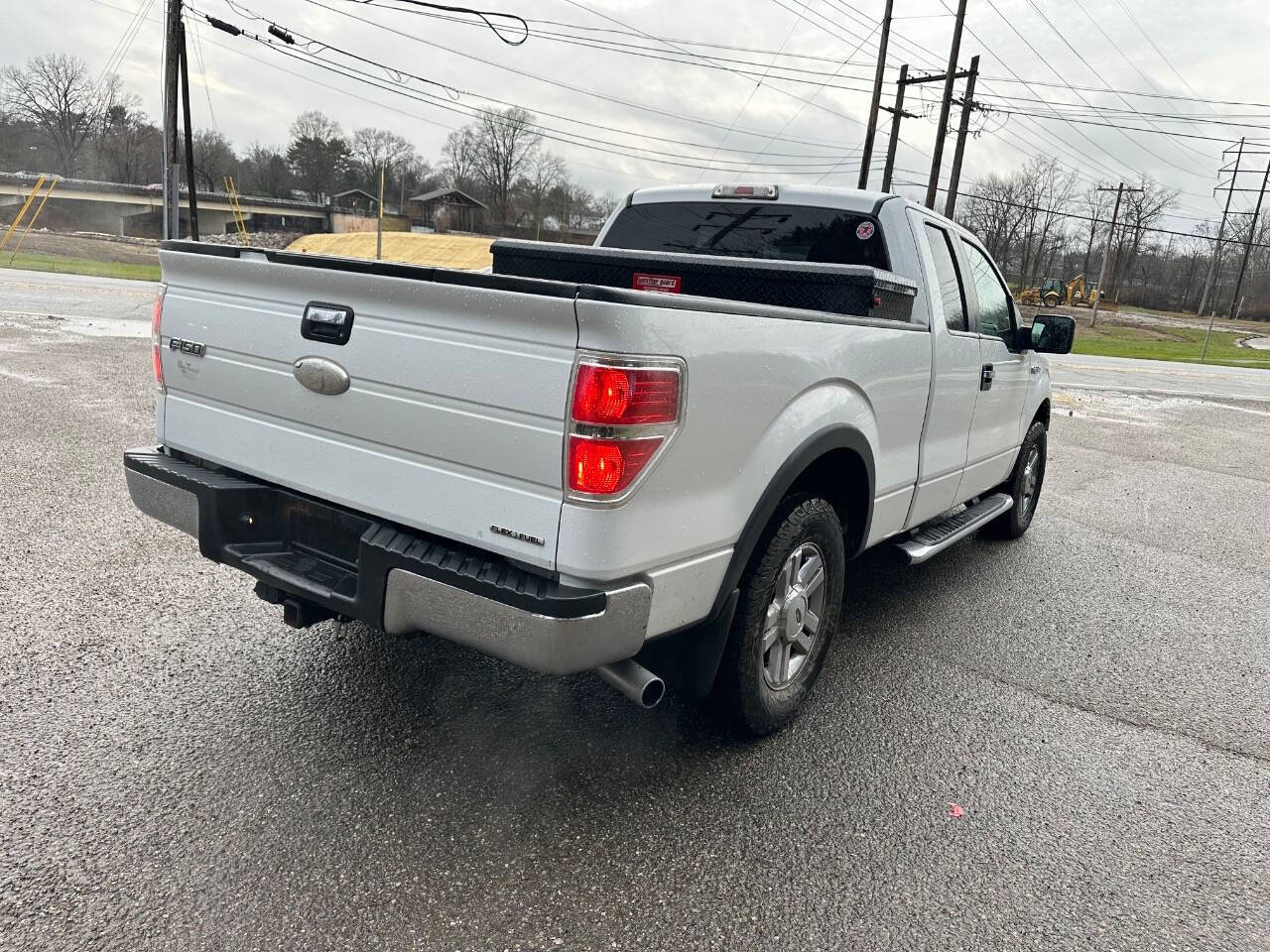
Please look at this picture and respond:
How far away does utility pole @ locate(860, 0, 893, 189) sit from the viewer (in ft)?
94.6

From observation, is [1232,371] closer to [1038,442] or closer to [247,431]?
[1038,442]

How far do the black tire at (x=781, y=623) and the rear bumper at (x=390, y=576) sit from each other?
610 mm

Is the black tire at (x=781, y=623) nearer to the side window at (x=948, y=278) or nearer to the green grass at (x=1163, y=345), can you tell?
the side window at (x=948, y=278)

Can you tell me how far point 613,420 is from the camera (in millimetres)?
2299

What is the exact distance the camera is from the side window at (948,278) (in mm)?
4453

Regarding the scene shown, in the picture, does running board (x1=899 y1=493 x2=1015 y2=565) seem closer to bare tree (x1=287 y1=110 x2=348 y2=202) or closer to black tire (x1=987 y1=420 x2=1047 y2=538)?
black tire (x1=987 y1=420 x2=1047 y2=538)

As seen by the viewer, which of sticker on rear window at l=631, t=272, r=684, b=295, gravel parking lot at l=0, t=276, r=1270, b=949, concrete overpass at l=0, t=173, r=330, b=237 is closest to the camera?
gravel parking lot at l=0, t=276, r=1270, b=949

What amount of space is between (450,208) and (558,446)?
101 metres

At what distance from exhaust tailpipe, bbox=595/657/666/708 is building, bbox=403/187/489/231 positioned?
97206mm

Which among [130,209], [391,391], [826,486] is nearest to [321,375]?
[391,391]

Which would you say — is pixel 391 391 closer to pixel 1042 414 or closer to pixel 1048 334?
pixel 1048 334

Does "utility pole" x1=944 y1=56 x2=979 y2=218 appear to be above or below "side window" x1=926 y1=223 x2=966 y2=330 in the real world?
above

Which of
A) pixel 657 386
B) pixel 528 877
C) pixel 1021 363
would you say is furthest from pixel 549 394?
pixel 1021 363

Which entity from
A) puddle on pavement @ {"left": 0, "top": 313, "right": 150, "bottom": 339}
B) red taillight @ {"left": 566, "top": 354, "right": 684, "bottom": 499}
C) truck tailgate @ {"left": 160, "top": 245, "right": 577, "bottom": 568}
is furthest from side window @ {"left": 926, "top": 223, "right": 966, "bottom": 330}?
puddle on pavement @ {"left": 0, "top": 313, "right": 150, "bottom": 339}
